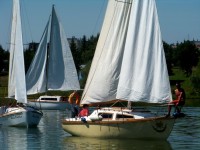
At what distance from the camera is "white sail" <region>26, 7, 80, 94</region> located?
248ft

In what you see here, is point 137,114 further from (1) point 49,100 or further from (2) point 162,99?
(1) point 49,100

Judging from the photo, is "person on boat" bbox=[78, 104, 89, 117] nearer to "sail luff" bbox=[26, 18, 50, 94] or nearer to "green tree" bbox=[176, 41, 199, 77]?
"sail luff" bbox=[26, 18, 50, 94]

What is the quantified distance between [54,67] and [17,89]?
29022 millimetres

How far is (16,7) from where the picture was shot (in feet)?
167

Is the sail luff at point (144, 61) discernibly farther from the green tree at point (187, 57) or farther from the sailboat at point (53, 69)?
the green tree at point (187, 57)

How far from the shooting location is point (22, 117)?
45781 mm

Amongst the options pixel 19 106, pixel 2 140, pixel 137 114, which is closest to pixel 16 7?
pixel 19 106

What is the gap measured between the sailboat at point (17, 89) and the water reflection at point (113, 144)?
9871 millimetres

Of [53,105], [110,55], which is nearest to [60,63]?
[53,105]

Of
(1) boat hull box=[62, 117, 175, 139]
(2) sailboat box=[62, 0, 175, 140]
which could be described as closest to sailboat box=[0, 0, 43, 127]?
(2) sailboat box=[62, 0, 175, 140]

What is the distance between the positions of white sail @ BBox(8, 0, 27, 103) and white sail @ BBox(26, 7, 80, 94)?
2459cm

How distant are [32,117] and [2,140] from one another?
27.1 feet

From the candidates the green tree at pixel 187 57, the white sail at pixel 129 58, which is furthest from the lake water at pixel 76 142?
the green tree at pixel 187 57

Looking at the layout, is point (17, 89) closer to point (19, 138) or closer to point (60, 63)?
point (19, 138)
